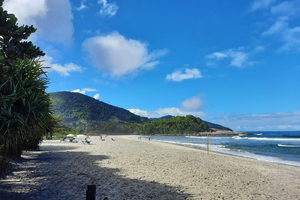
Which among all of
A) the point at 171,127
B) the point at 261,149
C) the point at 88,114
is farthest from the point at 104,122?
the point at 261,149

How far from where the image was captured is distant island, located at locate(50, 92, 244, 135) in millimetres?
117425

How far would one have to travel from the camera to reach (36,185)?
612 centimetres

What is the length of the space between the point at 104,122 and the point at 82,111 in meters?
28.2

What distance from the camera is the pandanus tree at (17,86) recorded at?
5216mm

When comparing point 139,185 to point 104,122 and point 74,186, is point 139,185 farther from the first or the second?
point 104,122

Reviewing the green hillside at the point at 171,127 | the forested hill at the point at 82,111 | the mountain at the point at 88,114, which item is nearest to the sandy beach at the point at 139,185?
the mountain at the point at 88,114

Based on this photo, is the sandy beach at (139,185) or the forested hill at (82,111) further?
the forested hill at (82,111)

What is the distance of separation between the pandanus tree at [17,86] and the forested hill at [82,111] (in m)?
119

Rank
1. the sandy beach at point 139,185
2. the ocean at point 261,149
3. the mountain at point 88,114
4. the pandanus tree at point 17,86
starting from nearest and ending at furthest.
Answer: the pandanus tree at point 17,86 < the sandy beach at point 139,185 < the ocean at point 261,149 < the mountain at point 88,114

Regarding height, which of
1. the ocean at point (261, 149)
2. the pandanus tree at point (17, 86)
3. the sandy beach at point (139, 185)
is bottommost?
the ocean at point (261, 149)

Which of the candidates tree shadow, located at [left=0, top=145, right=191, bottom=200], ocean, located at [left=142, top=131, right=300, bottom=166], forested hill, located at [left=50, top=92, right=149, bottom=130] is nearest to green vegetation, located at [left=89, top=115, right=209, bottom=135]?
forested hill, located at [left=50, top=92, right=149, bottom=130]

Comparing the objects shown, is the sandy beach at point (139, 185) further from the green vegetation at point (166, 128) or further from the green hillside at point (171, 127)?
the green hillside at point (171, 127)

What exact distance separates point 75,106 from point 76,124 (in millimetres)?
26375

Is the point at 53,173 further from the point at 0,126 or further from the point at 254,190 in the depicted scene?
the point at 254,190
